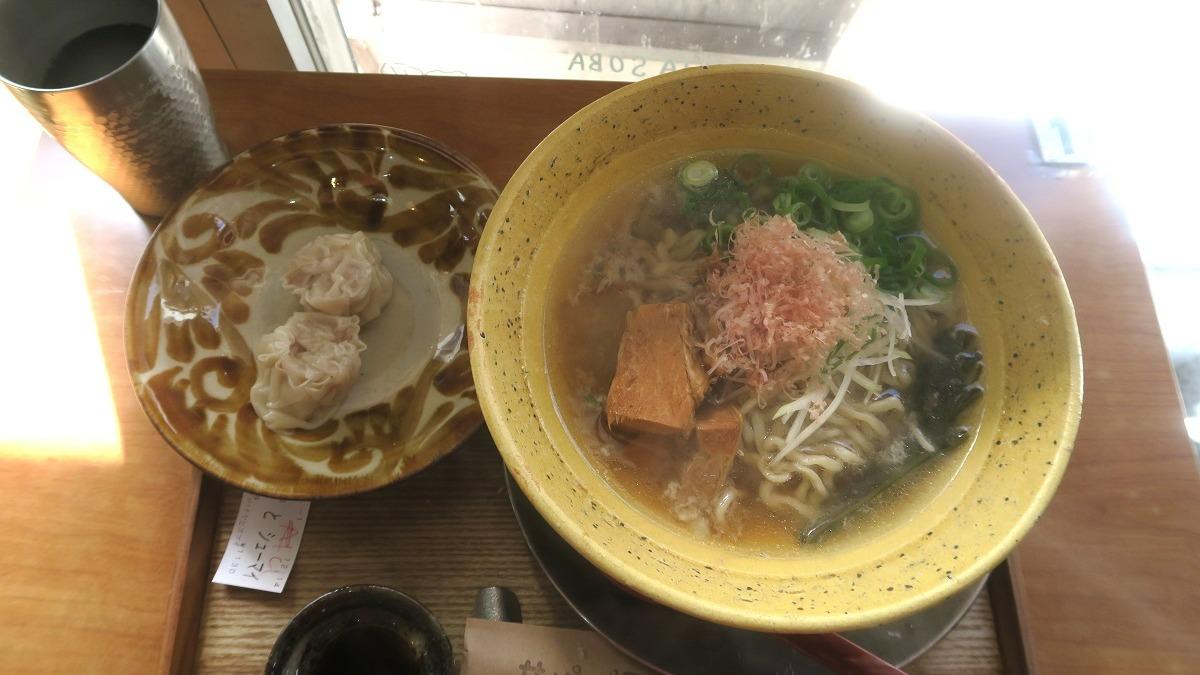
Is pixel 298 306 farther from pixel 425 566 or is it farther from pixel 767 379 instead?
pixel 767 379

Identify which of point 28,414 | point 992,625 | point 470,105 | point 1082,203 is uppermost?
point 470,105

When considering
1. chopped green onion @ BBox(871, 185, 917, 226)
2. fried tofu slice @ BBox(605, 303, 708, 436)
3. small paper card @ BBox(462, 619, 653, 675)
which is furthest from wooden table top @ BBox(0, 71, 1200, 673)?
chopped green onion @ BBox(871, 185, 917, 226)

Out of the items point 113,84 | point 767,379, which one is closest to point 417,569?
point 767,379

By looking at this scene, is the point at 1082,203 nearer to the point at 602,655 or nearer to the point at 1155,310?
the point at 1155,310

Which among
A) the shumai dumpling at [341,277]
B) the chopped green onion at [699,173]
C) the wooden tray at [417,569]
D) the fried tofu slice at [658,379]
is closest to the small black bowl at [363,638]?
the wooden tray at [417,569]

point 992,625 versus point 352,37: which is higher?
point 352,37

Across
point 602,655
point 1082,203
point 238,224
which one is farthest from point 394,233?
point 1082,203
